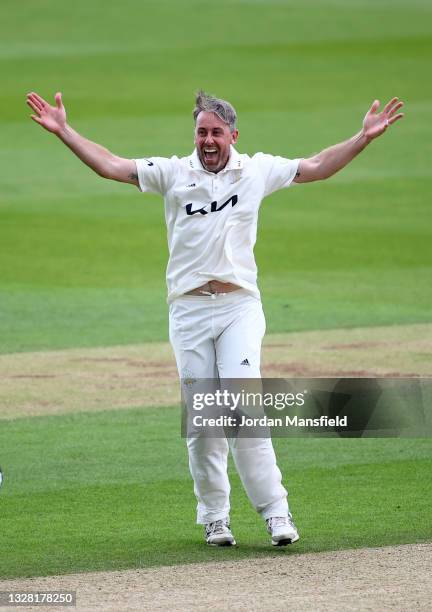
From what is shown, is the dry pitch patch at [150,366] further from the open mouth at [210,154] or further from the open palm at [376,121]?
the open palm at [376,121]

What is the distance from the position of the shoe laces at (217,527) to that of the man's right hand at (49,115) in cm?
222

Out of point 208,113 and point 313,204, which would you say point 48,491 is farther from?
point 313,204

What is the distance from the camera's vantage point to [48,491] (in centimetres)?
930

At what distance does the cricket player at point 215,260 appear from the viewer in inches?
309

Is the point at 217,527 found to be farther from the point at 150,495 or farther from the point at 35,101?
the point at 35,101

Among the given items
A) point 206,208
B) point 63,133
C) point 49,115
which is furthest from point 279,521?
point 49,115

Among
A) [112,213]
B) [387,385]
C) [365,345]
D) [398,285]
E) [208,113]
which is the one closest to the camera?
[208,113]

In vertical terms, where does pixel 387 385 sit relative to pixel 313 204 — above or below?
below

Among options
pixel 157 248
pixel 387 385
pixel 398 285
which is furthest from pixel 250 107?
pixel 387 385

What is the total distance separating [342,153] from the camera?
7.96 m

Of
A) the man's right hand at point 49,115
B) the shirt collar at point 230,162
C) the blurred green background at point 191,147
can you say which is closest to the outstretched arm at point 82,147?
the man's right hand at point 49,115

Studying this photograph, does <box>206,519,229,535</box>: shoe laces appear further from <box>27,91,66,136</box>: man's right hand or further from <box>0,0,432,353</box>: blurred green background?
<box>0,0,432,353</box>: blurred green background

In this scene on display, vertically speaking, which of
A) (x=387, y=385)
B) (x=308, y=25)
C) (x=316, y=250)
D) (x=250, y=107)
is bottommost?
(x=387, y=385)

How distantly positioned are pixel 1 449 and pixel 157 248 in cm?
1026
